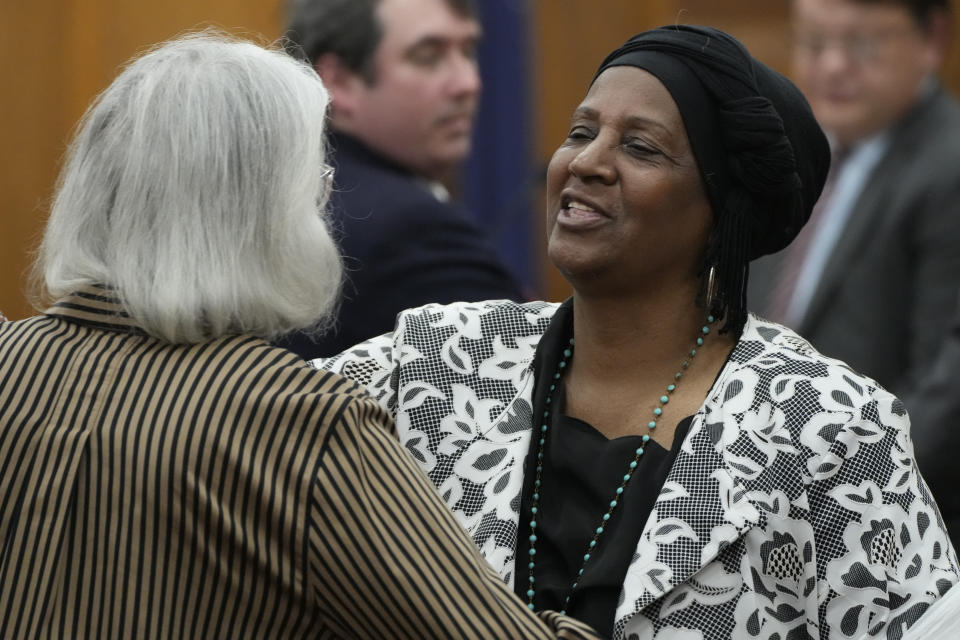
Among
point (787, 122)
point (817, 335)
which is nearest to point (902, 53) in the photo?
point (817, 335)

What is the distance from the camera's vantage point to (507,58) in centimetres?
620

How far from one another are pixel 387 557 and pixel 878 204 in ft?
8.42

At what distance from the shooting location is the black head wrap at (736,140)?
91.9 inches

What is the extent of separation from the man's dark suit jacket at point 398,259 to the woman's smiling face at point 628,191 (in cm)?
105

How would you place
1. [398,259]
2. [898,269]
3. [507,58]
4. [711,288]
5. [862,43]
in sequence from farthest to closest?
[507,58]
[862,43]
[898,269]
[398,259]
[711,288]

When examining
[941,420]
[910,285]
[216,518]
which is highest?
[216,518]

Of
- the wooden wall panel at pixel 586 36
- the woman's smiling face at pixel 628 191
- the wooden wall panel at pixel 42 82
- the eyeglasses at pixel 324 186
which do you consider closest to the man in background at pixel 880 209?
the wooden wall panel at pixel 586 36

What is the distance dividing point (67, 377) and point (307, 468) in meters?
0.34

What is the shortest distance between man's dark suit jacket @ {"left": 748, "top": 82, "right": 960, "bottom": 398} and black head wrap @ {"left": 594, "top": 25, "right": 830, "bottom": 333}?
1.61 metres

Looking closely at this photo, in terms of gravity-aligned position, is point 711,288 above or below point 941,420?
above

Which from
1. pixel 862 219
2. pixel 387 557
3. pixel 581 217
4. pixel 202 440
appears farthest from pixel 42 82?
pixel 387 557

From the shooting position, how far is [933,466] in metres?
3.76

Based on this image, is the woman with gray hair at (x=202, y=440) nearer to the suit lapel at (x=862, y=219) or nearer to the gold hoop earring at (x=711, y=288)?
the gold hoop earring at (x=711, y=288)

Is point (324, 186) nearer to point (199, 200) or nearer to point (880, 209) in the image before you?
point (199, 200)
